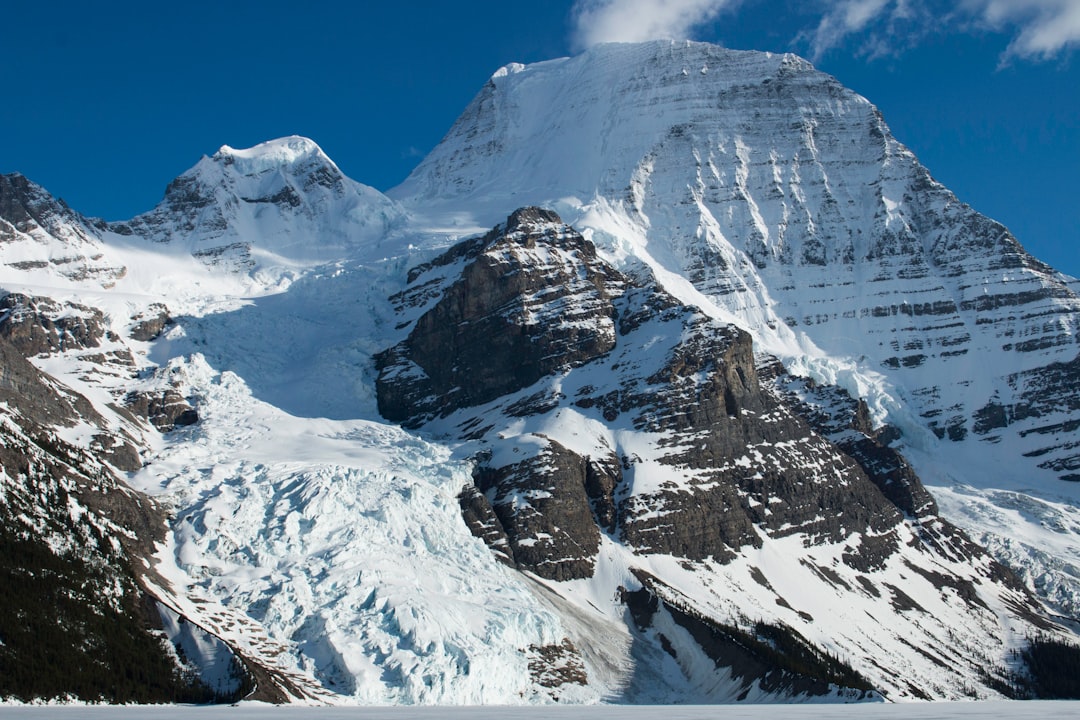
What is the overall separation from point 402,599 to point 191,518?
114 feet

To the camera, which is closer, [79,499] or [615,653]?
[79,499]

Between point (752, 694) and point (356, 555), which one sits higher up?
point (356, 555)

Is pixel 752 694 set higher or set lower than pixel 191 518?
lower

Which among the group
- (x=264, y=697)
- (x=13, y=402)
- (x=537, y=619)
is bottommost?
(x=264, y=697)

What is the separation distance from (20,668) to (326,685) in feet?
127

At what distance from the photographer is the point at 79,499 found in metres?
168

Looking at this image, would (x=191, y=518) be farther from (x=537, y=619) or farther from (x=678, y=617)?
(x=678, y=617)

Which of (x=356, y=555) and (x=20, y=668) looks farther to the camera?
(x=356, y=555)

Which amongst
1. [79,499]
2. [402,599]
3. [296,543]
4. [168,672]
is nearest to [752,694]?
[402,599]

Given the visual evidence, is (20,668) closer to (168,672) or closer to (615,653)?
(168,672)

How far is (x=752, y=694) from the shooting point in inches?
6998

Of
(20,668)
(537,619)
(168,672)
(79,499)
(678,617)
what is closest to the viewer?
(20,668)

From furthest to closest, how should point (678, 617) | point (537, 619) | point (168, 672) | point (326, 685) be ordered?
1. point (678, 617)
2. point (537, 619)
3. point (326, 685)
4. point (168, 672)

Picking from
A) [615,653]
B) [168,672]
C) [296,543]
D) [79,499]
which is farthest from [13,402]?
[615,653]
